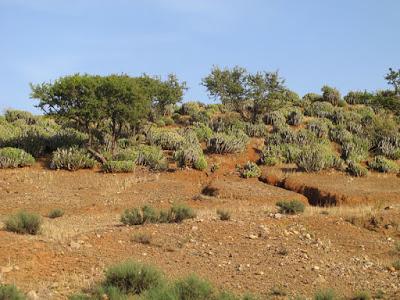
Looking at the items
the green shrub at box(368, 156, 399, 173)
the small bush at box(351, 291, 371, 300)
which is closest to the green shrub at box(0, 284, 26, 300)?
the small bush at box(351, 291, 371, 300)

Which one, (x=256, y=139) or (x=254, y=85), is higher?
(x=254, y=85)

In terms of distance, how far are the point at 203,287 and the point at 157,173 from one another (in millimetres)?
14585

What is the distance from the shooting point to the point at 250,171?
72.1 ft

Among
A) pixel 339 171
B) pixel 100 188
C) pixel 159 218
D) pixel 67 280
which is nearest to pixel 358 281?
pixel 67 280

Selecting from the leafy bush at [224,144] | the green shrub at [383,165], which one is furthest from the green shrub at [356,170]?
the leafy bush at [224,144]

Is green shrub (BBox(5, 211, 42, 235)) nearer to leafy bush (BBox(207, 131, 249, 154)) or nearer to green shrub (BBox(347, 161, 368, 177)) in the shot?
leafy bush (BBox(207, 131, 249, 154))

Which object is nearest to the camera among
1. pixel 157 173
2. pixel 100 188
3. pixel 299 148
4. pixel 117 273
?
pixel 117 273

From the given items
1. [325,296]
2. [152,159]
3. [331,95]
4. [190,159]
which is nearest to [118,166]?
[152,159]

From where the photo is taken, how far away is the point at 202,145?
86.1 ft

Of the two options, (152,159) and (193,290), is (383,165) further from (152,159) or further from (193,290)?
(193,290)

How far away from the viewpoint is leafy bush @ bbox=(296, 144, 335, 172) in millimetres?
22125

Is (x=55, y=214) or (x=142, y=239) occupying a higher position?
(x=142, y=239)

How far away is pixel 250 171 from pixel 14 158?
9.48 m

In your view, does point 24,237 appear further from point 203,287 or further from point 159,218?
point 203,287
